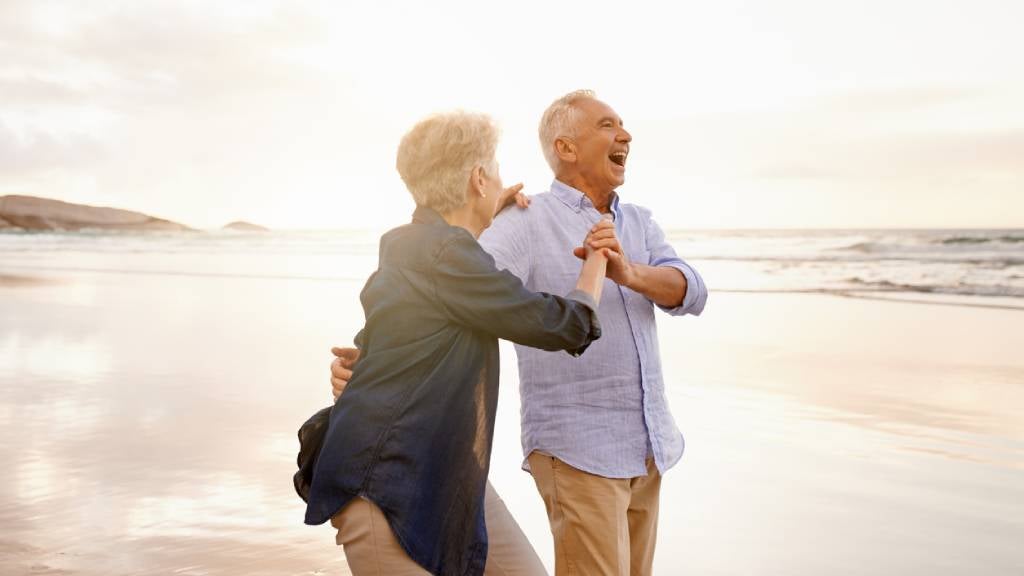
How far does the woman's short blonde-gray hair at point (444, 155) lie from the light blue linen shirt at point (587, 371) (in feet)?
1.67

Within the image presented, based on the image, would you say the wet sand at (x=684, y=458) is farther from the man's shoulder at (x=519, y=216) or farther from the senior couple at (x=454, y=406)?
the man's shoulder at (x=519, y=216)

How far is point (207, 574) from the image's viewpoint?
A: 385 cm

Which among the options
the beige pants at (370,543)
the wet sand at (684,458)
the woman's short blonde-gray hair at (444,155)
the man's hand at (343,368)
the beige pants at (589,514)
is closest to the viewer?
the beige pants at (370,543)

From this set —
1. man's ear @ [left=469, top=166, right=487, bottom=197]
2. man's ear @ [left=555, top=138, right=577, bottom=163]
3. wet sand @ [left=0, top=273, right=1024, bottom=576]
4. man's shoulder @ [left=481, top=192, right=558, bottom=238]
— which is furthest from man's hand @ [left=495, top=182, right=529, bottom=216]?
wet sand @ [left=0, top=273, right=1024, bottom=576]

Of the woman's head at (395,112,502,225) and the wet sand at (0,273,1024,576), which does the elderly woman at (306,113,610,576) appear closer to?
the woman's head at (395,112,502,225)

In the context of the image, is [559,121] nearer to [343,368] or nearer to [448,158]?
[448,158]

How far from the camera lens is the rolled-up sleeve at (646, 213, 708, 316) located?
2.85 m

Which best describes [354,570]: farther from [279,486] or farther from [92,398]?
[92,398]

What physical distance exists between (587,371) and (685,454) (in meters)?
3.17

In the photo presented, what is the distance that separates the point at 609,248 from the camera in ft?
8.06

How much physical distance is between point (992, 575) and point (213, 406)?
500cm

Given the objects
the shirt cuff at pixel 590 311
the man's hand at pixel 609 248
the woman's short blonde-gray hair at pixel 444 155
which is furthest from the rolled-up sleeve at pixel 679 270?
the woman's short blonde-gray hair at pixel 444 155

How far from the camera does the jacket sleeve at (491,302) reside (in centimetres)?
209

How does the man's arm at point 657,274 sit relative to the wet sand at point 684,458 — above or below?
above
